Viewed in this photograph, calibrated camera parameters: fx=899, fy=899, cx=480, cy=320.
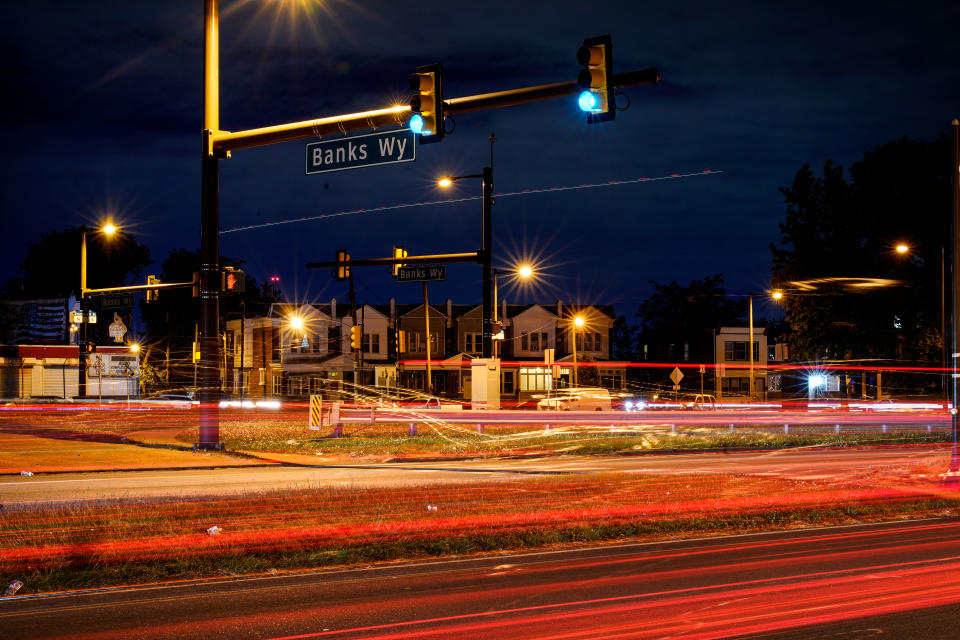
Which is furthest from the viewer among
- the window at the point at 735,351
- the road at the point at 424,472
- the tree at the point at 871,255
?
the window at the point at 735,351

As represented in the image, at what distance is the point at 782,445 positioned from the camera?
3134 centimetres

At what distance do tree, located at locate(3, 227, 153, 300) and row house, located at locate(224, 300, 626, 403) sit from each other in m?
25.8

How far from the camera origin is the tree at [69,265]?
9838cm

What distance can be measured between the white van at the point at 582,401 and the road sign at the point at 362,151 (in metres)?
35.2

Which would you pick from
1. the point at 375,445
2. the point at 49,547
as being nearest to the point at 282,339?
the point at 375,445

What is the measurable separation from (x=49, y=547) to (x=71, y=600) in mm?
2196

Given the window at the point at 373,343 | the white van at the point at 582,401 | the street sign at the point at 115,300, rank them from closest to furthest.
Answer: the street sign at the point at 115,300, the white van at the point at 582,401, the window at the point at 373,343

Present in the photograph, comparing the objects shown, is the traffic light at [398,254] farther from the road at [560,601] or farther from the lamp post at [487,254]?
the road at [560,601]

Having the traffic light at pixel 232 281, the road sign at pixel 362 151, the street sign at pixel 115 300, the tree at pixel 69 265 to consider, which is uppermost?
the tree at pixel 69 265

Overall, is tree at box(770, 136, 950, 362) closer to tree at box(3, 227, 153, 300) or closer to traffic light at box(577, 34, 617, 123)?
traffic light at box(577, 34, 617, 123)

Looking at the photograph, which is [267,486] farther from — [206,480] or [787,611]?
[787,611]

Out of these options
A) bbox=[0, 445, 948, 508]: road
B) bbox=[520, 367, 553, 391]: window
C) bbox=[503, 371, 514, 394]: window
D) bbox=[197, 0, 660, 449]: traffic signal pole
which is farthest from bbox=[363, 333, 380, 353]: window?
bbox=[197, 0, 660, 449]: traffic signal pole

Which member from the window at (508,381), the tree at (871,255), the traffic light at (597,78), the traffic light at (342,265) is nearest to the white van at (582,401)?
the tree at (871,255)

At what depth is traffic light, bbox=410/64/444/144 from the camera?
13945mm
